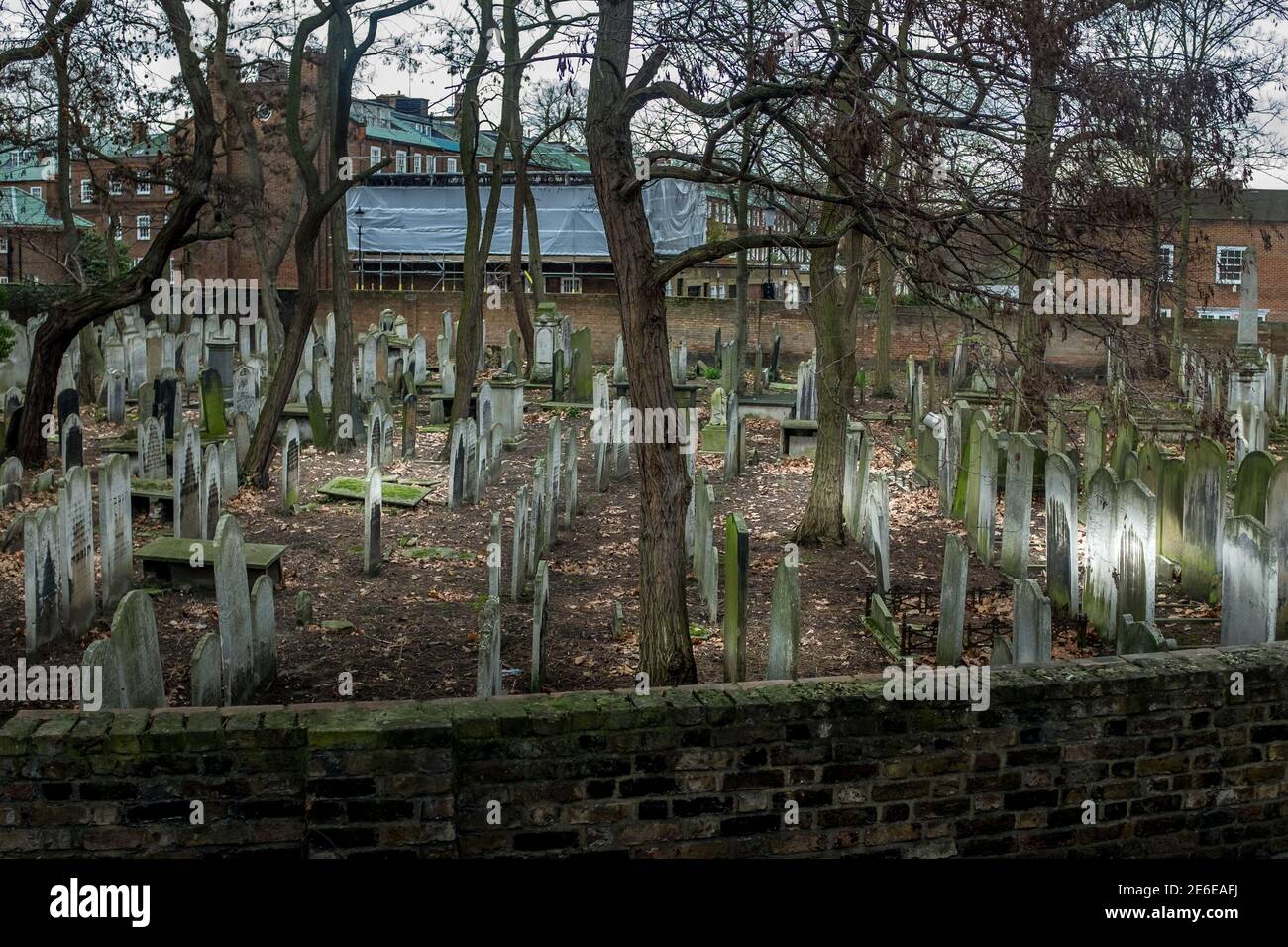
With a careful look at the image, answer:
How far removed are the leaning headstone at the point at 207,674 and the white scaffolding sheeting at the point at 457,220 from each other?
36.4 metres

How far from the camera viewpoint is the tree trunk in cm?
711

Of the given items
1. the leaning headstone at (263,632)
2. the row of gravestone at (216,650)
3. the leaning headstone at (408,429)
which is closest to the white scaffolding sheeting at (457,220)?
the leaning headstone at (408,429)

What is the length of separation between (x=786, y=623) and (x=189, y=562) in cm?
529

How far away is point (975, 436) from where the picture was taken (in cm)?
1391

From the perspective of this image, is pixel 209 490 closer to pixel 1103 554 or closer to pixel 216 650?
pixel 216 650

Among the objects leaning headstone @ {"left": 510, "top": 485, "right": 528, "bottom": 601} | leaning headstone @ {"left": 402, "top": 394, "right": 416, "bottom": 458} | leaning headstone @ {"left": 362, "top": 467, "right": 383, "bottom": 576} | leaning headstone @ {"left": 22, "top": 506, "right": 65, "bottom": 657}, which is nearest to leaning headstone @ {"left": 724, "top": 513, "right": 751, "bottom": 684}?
leaning headstone @ {"left": 510, "top": 485, "right": 528, "bottom": 601}

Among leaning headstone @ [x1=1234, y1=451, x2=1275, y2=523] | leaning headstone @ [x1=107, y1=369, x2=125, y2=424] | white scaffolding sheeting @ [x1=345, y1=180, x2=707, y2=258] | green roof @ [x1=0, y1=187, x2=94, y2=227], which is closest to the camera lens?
leaning headstone @ [x1=1234, y1=451, x2=1275, y2=523]

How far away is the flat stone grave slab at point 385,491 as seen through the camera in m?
14.2

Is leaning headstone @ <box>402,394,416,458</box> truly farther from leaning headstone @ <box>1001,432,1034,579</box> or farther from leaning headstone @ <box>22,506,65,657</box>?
leaning headstone @ <box>1001,432,1034,579</box>

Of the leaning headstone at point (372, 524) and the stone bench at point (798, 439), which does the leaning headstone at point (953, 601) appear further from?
the stone bench at point (798, 439)

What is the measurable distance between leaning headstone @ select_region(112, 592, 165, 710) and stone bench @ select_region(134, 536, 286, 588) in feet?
13.0
